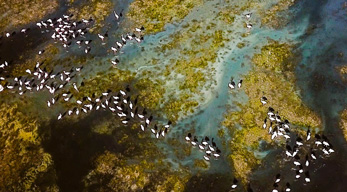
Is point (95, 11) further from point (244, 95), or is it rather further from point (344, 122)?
point (344, 122)

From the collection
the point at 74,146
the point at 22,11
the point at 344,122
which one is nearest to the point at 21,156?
the point at 74,146

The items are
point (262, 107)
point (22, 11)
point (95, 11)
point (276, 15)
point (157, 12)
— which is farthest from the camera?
point (22, 11)

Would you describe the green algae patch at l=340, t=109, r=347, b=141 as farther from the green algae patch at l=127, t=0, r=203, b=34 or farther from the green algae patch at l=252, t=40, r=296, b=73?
the green algae patch at l=127, t=0, r=203, b=34

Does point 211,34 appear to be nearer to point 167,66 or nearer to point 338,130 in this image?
point 167,66

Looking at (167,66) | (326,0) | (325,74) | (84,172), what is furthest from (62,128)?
(326,0)

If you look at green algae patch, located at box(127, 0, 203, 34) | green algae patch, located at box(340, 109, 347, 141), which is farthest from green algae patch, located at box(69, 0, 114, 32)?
green algae patch, located at box(340, 109, 347, 141)

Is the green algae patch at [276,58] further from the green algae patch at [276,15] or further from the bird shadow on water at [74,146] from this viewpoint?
the bird shadow on water at [74,146]
